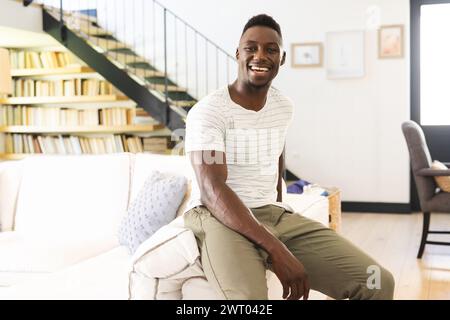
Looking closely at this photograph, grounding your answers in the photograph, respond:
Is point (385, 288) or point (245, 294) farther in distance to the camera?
point (385, 288)

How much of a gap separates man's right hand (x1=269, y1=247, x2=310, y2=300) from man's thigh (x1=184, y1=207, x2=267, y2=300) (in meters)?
0.04

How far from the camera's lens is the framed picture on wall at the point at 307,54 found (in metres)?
6.34

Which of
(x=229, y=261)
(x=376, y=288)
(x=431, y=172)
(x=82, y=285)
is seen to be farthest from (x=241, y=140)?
(x=431, y=172)

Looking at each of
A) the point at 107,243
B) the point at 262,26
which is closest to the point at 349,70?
the point at 107,243

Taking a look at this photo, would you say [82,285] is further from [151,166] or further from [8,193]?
[8,193]

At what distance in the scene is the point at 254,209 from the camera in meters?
1.70

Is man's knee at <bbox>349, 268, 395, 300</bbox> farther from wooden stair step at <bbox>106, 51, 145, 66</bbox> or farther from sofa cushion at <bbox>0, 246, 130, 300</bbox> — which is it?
wooden stair step at <bbox>106, 51, 145, 66</bbox>

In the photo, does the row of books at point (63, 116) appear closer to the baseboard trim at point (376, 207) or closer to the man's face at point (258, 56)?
the baseboard trim at point (376, 207)

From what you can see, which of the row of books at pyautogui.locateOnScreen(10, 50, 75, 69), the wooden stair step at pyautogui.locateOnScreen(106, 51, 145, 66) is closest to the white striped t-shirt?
the wooden stair step at pyautogui.locateOnScreen(106, 51, 145, 66)

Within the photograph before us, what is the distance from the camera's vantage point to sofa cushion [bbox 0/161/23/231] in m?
3.30

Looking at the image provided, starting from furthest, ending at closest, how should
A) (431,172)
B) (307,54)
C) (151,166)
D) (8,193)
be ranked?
(307,54) → (431,172) → (8,193) → (151,166)

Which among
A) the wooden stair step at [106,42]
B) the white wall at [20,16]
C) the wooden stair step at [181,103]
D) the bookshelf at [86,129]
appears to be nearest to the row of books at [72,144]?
the bookshelf at [86,129]

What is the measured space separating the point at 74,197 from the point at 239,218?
6.00ft
